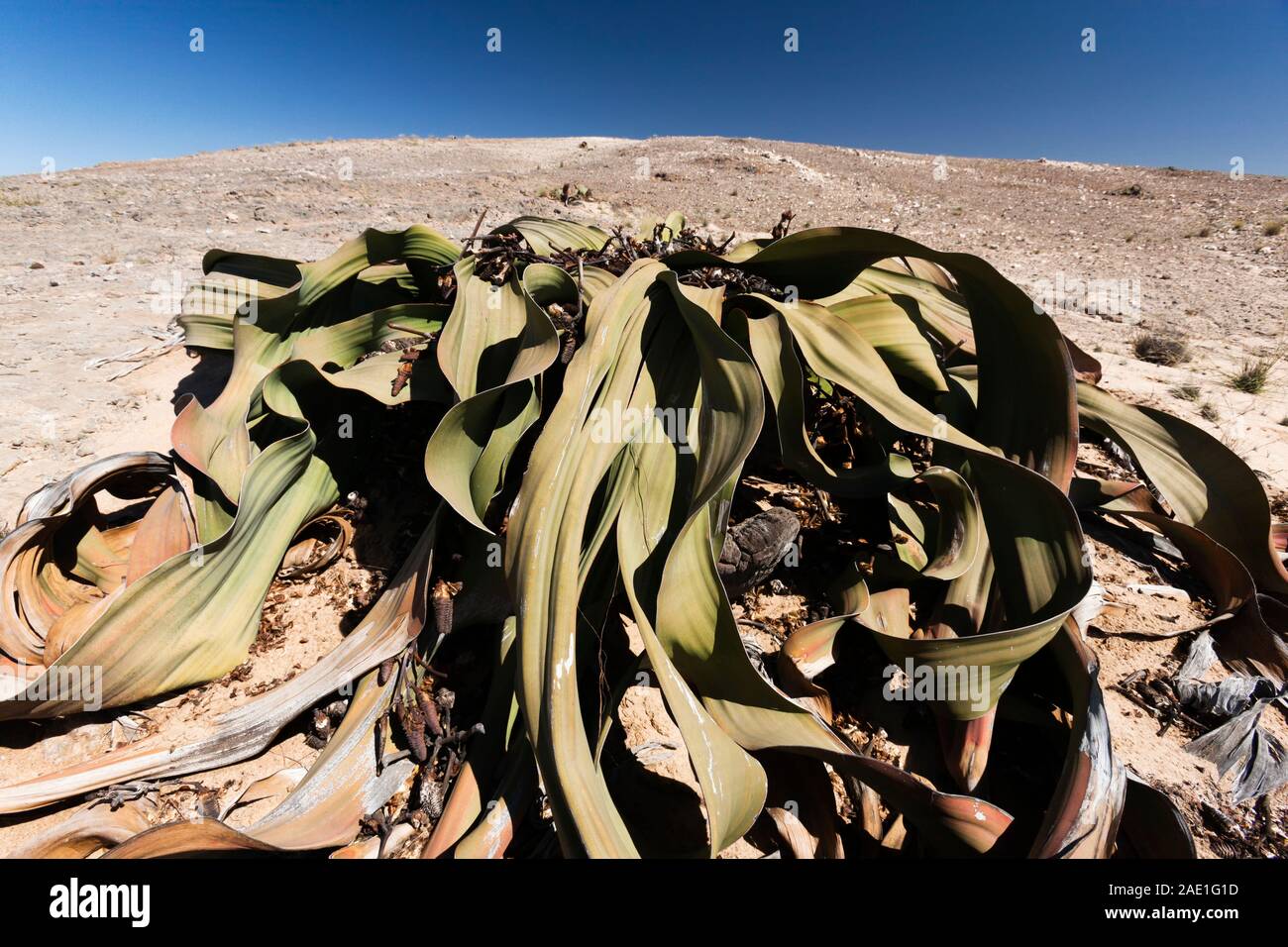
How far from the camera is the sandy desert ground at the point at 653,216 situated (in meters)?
1.91

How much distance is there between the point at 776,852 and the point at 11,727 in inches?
58.7

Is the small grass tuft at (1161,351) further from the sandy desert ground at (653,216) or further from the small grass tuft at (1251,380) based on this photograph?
the small grass tuft at (1251,380)

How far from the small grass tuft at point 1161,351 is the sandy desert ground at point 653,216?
0.21 feet

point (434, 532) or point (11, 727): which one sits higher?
point (434, 532)

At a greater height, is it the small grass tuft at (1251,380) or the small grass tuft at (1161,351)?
the small grass tuft at (1161,351)

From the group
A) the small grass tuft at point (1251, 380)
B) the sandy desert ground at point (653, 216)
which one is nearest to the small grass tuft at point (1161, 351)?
the sandy desert ground at point (653, 216)

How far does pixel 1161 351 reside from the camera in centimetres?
329

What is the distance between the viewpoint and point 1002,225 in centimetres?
824

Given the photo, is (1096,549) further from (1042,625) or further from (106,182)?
(106,182)

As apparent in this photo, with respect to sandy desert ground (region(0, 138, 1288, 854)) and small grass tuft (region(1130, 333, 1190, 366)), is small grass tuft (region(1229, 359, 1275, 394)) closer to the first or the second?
sandy desert ground (region(0, 138, 1288, 854))

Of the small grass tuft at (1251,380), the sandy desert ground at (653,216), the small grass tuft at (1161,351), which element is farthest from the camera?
the small grass tuft at (1161,351)

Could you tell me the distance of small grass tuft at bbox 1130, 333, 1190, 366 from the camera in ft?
10.7

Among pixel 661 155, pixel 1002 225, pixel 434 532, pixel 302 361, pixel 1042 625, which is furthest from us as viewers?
pixel 661 155

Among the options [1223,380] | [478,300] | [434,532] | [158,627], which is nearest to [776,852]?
[434,532]
